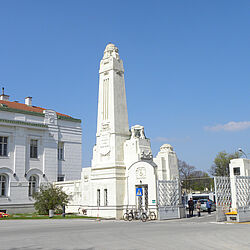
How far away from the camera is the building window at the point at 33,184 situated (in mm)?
37272

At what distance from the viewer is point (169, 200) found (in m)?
26.6

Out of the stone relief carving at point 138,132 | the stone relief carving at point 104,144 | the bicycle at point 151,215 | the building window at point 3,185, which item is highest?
the stone relief carving at point 138,132

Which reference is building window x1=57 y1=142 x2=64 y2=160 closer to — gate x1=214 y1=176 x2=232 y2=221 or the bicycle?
the bicycle

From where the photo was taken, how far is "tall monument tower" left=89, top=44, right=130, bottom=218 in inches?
1119

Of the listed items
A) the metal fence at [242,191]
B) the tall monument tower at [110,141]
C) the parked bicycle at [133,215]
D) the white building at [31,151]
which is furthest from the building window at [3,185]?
the metal fence at [242,191]


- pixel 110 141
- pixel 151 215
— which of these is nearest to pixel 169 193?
pixel 151 215

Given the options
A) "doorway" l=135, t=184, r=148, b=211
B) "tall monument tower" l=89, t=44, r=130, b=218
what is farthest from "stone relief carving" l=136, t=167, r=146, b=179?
"tall monument tower" l=89, t=44, r=130, b=218

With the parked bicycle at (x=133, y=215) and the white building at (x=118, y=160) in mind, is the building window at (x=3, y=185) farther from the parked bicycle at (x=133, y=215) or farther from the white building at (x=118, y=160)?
the parked bicycle at (x=133, y=215)

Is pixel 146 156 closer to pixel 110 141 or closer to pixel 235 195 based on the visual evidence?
pixel 110 141

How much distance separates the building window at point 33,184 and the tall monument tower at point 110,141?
994 cm

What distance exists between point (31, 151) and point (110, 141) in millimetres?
13076

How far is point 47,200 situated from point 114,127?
9.95 meters

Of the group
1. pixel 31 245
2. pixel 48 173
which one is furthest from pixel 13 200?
pixel 31 245

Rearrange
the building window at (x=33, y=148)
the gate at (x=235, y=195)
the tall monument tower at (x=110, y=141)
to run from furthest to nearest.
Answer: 1. the building window at (x=33, y=148)
2. the tall monument tower at (x=110, y=141)
3. the gate at (x=235, y=195)
